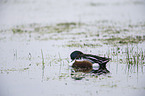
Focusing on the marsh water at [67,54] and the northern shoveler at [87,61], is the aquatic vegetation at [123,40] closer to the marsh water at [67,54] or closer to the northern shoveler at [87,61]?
the marsh water at [67,54]

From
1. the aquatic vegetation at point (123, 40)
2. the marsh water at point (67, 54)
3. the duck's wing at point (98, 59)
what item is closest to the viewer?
Result: the marsh water at point (67, 54)

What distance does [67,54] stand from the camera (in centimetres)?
1123

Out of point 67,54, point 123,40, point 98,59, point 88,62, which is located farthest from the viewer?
point 123,40

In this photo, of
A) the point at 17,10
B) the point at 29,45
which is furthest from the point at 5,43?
the point at 17,10

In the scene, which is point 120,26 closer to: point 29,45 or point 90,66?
point 29,45

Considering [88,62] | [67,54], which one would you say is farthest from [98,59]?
[67,54]

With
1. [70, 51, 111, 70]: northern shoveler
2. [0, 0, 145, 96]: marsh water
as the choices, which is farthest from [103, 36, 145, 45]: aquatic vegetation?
[70, 51, 111, 70]: northern shoveler

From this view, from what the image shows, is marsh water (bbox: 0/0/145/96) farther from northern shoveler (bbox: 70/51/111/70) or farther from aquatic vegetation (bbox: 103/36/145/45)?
northern shoveler (bbox: 70/51/111/70)

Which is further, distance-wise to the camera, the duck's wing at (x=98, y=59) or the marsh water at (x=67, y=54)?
the duck's wing at (x=98, y=59)

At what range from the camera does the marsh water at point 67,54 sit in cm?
752

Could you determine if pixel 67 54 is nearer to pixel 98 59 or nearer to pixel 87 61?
pixel 87 61

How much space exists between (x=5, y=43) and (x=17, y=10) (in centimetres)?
1420

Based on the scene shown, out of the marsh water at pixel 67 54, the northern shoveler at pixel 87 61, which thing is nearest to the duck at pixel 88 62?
the northern shoveler at pixel 87 61

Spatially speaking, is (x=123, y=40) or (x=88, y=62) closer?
(x=88, y=62)
